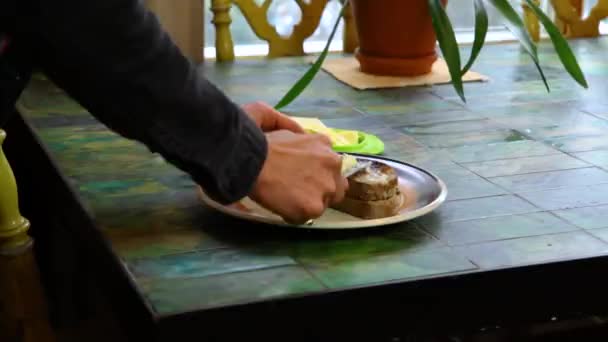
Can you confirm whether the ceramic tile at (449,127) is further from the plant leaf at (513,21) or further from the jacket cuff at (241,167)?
the jacket cuff at (241,167)

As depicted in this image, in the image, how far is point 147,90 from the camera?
0.77 m

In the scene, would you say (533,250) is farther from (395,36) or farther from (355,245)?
(395,36)

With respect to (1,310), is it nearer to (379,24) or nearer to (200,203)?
(200,203)

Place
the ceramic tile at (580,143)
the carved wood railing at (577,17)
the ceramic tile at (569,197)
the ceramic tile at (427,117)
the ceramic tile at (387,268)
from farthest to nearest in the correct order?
the carved wood railing at (577,17) < the ceramic tile at (427,117) < the ceramic tile at (580,143) < the ceramic tile at (569,197) < the ceramic tile at (387,268)

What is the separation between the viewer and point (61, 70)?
747mm

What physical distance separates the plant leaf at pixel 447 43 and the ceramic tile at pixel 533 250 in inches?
17.4

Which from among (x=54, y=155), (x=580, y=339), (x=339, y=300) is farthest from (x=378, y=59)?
(x=339, y=300)

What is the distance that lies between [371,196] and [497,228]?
0.13 meters

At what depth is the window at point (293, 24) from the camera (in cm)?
208

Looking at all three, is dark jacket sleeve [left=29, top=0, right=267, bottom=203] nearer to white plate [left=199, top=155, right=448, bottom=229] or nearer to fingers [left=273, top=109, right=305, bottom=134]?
white plate [left=199, top=155, right=448, bottom=229]

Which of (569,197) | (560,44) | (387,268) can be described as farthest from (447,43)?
(387,268)

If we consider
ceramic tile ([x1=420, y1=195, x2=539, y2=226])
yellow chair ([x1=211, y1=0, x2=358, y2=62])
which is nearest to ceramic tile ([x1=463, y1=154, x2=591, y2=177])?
ceramic tile ([x1=420, y1=195, x2=539, y2=226])

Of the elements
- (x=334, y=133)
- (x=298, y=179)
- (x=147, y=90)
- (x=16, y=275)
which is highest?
(x=147, y=90)

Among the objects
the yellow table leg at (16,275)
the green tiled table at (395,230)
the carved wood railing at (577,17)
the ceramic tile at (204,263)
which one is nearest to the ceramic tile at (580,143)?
the green tiled table at (395,230)
